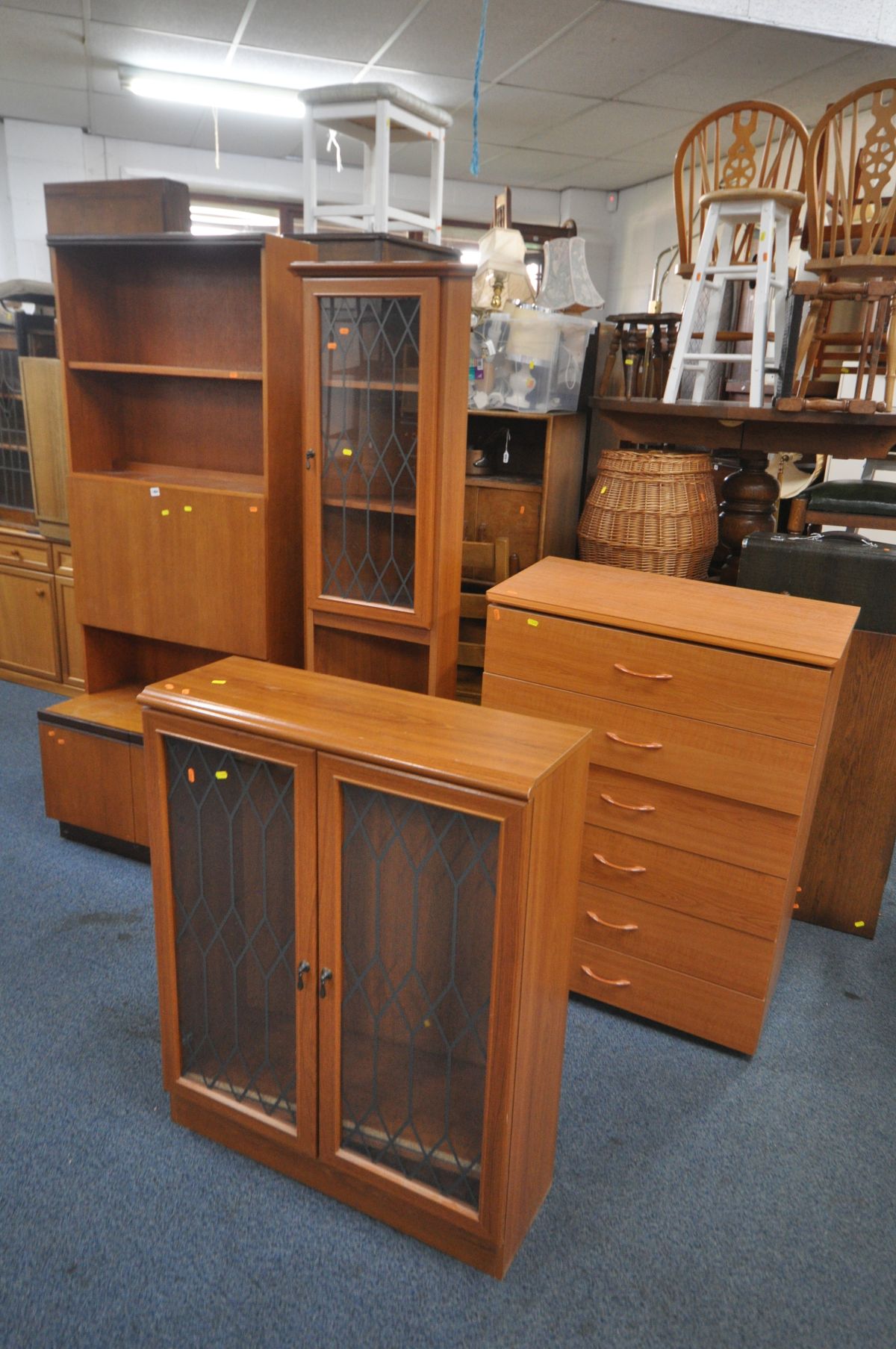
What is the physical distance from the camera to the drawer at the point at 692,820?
1882 mm

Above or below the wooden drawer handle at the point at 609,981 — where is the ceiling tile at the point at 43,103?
above

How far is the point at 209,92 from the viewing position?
5.06 m

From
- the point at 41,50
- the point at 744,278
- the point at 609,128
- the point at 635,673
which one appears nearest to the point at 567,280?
the point at 744,278

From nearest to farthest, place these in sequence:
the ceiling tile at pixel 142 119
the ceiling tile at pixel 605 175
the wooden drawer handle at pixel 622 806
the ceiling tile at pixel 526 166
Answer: the wooden drawer handle at pixel 622 806 → the ceiling tile at pixel 142 119 → the ceiling tile at pixel 526 166 → the ceiling tile at pixel 605 175

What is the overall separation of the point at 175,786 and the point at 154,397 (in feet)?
5.73

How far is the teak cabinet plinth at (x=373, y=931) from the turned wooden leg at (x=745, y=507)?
1.54 m

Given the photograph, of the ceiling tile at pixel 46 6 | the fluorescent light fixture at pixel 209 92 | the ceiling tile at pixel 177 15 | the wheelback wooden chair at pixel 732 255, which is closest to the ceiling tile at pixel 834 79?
the wheelback wooden chair at pixel 732 255

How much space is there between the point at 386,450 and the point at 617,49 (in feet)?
10.0

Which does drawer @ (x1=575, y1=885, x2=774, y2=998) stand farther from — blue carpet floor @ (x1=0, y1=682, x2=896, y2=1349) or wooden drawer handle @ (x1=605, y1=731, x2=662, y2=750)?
wooden drawer handle @ (x1=605, y1=731, x2=662, y2=750)

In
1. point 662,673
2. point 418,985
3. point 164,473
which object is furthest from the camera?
point 164,473

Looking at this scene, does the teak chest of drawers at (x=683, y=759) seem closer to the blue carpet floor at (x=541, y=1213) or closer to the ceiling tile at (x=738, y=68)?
the blue carpet floor at (x=541, y=1213)

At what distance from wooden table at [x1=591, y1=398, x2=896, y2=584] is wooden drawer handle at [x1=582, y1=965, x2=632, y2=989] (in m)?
1.25

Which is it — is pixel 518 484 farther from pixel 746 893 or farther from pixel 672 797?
pixel 746 893

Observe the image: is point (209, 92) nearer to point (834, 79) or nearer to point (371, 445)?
point (834, 79)
